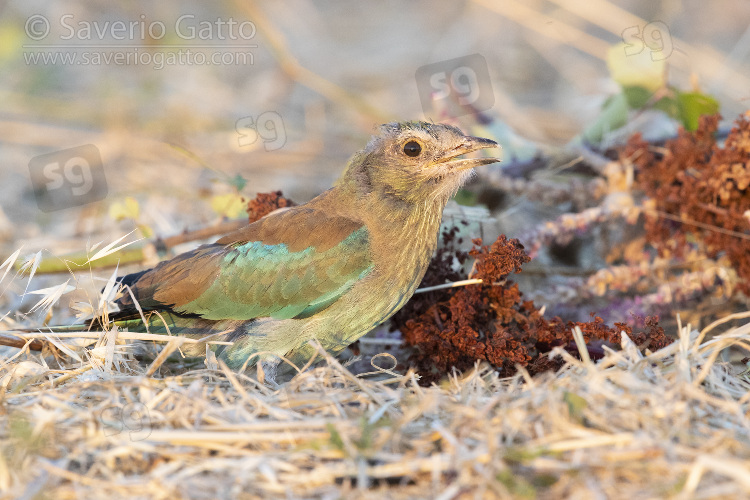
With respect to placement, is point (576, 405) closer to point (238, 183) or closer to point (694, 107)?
point (238, 183)

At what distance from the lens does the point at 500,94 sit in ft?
21.3

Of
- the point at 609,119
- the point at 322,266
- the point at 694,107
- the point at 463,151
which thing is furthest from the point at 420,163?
the point at 694,107

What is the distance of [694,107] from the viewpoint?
434 centimetres

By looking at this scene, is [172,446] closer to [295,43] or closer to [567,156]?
[567,156]

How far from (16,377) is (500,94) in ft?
15.7

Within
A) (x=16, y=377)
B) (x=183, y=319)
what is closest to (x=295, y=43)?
(x=183, y=319)

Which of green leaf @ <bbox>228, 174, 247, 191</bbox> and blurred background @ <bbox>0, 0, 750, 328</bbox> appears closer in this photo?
green leaf @ <bbox>228, 174, 247, 191</bbox>

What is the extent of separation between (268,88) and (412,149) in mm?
4348

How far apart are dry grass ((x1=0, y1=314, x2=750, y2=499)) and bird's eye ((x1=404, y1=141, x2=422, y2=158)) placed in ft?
4.28

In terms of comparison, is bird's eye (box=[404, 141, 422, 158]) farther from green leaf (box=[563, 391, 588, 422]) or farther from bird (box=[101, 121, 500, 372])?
green leaf (box=[563, 391, 588, 422])

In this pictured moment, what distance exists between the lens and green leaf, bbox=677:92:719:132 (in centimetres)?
430

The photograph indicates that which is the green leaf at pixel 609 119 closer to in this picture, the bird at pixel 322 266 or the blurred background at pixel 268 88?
the blurred background at pixel 268 88

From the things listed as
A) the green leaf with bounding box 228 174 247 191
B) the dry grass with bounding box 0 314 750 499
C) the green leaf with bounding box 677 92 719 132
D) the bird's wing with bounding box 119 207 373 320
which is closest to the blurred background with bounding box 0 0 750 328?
the green leaf with bounding box 228 174 247 191

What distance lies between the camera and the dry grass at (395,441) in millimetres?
1982
